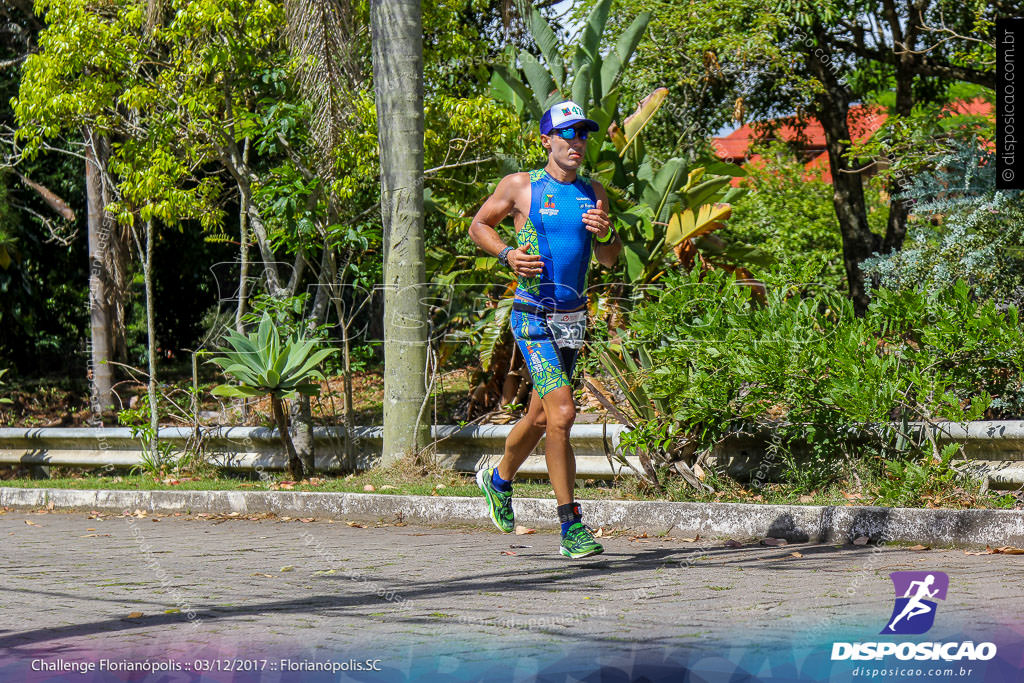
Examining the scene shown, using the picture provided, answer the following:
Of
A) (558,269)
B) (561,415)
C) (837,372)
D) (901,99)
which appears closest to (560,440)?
Result: (561,415)

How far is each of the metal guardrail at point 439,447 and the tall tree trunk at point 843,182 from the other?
951 centimetres

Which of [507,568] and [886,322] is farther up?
[886,322]

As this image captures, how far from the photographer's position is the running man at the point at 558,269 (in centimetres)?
588

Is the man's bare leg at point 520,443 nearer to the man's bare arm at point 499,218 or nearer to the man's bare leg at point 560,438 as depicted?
the man's bare leg at point 560,438

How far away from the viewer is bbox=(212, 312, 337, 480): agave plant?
9.56m

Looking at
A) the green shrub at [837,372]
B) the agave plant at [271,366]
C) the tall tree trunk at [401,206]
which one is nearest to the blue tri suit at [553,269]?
the green shrub at [837,372]

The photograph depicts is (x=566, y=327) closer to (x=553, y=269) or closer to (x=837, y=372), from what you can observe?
(x=553, y=269)

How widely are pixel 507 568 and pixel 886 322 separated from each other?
3.17 m

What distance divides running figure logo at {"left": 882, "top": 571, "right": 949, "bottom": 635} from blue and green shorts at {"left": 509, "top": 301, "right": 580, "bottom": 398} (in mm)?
1908

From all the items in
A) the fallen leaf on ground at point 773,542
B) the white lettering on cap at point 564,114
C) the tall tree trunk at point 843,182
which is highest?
the tall tree trunk at point 843,182

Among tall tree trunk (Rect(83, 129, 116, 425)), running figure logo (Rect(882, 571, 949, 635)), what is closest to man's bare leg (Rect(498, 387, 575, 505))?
running figure logo (Rect(882, 571, 949, 635))

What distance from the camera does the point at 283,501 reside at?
28.7 feet

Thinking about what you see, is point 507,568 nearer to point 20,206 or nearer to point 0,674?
point 0,674

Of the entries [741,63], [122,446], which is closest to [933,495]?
[122,446]
